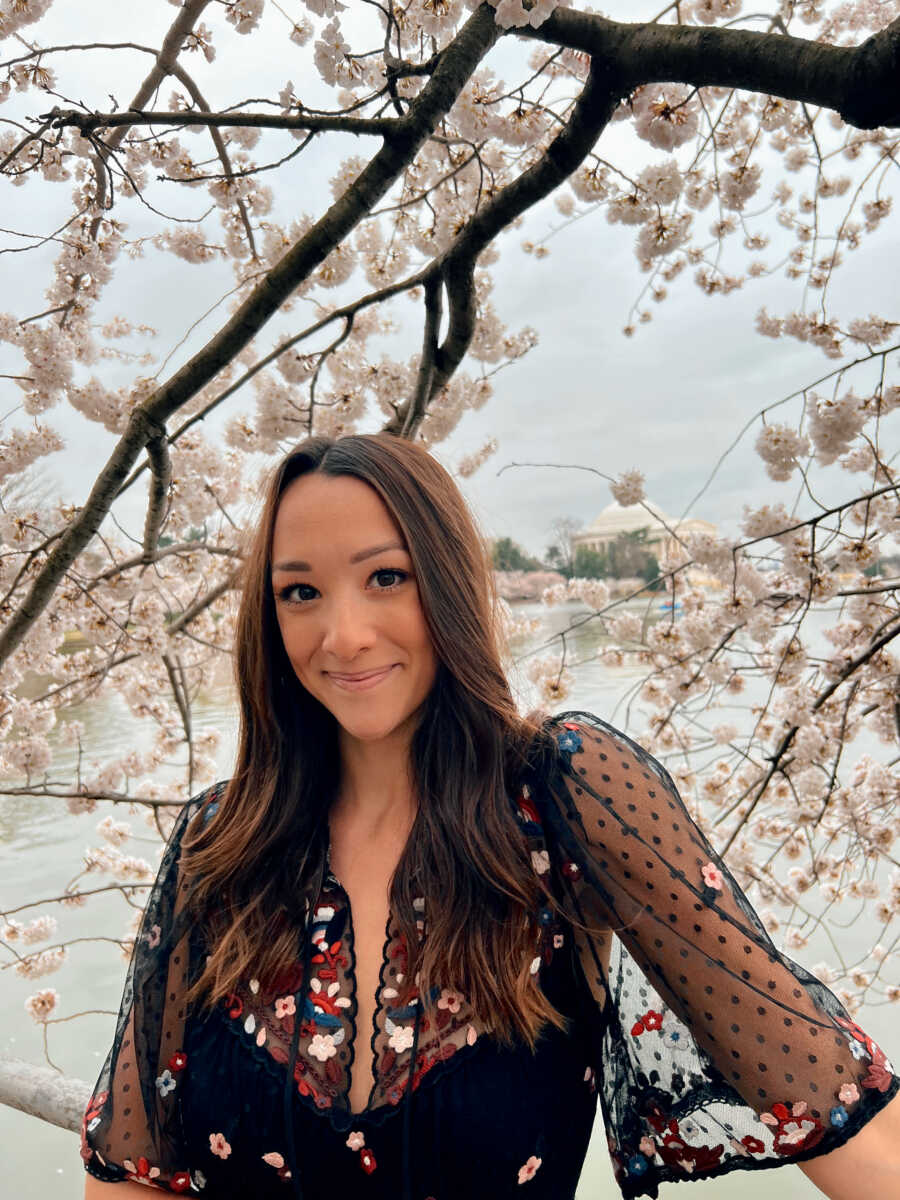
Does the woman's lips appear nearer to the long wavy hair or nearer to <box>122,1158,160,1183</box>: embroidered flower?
the long wavy hair

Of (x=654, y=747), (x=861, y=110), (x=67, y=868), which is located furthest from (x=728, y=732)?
(x=67, y=868)

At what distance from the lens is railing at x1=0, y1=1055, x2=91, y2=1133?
124 centimetres

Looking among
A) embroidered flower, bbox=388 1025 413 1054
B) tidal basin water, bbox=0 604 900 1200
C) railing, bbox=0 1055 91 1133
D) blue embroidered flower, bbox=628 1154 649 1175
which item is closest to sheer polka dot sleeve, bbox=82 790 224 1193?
embroidered flower, bbox=388 1025 413 1054

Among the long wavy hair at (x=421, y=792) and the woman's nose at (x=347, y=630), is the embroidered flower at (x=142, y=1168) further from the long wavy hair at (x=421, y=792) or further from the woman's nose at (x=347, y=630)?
the woman's nose at (x=347, y=630)

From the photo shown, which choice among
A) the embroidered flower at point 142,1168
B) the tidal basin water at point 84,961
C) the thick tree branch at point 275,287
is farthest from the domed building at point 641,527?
the embroidered flower at point 142,1168

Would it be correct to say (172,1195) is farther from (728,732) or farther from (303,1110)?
(728,732)

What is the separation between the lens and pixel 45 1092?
1.27 metres

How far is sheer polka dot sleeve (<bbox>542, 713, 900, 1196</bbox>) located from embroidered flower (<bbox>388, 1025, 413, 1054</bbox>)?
A: 0.20 m

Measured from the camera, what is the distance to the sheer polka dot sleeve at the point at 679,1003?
2.25 ft

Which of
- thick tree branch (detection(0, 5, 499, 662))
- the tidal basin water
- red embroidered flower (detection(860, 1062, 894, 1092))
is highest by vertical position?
thick tree branch (detection(0, 5, 499, 662))

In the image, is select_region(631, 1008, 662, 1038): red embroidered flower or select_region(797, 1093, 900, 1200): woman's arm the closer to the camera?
select_region(797, 1093, 900, 1200): woman's arm

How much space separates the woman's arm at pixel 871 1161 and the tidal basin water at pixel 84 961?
48.7 inches

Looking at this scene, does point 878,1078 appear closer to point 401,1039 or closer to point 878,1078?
point 878,1078

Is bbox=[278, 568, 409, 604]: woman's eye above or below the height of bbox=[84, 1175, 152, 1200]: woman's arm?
above
